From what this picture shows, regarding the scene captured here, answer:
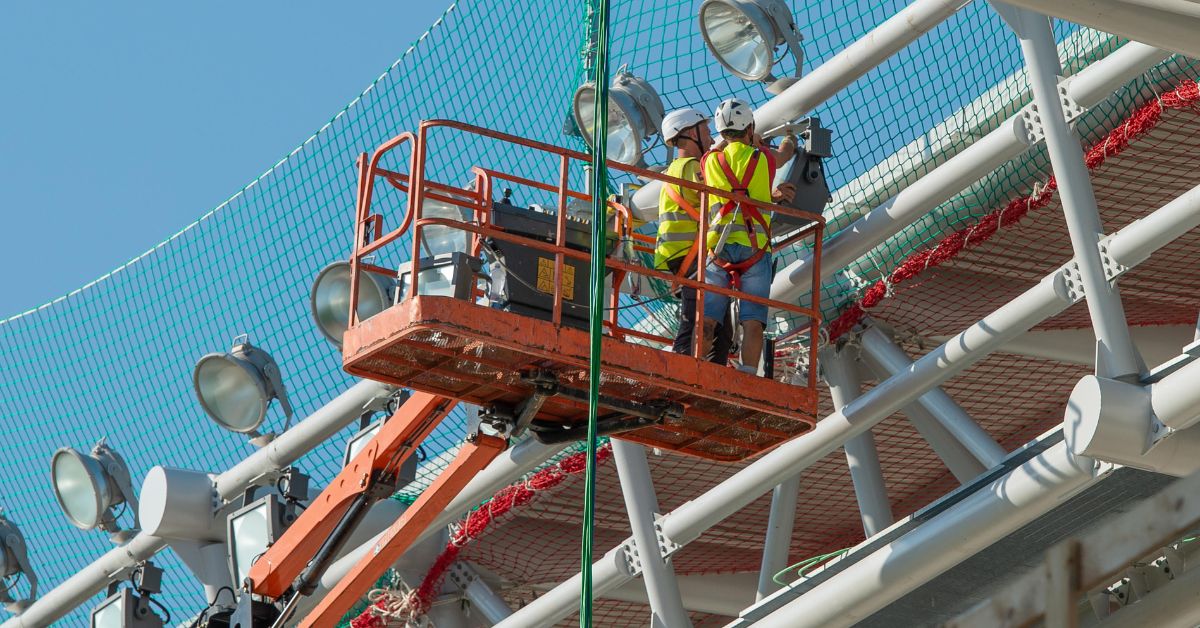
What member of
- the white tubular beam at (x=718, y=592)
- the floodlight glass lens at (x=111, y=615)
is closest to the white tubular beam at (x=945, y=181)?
the white tubular beam at (x=718, y=592)

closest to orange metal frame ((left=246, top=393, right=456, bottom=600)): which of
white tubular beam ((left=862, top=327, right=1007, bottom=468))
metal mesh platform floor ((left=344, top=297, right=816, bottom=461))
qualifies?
metal mesh platform floor ((left=344, top=297, right=816, bottom=461))

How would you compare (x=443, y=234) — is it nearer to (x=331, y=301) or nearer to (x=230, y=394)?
(x=331, y=301)

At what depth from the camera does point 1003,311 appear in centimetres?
1054

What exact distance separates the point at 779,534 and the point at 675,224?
101 inches

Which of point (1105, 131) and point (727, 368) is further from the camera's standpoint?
point (1105, 131)

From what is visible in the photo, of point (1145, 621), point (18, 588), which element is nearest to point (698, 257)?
point (1145, 621)

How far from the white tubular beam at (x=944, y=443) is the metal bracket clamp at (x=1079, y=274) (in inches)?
58.1

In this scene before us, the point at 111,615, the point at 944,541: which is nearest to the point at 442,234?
the point at 944,541

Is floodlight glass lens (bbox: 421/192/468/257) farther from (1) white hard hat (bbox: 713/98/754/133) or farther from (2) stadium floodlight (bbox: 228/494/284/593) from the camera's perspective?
(2) stadium floodlight (bbox: 228/494/284/593)

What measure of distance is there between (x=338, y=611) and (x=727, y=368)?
3.71 m

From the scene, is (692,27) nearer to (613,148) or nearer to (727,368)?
(613,148)

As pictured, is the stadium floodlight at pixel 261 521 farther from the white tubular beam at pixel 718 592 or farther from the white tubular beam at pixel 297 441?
the white tubular beam at pixel 718 592

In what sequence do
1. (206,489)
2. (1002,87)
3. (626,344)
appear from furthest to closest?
(206,489)
(1002,87)
(626,344)

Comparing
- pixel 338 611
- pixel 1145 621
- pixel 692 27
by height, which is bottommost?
pixel 1145 621
